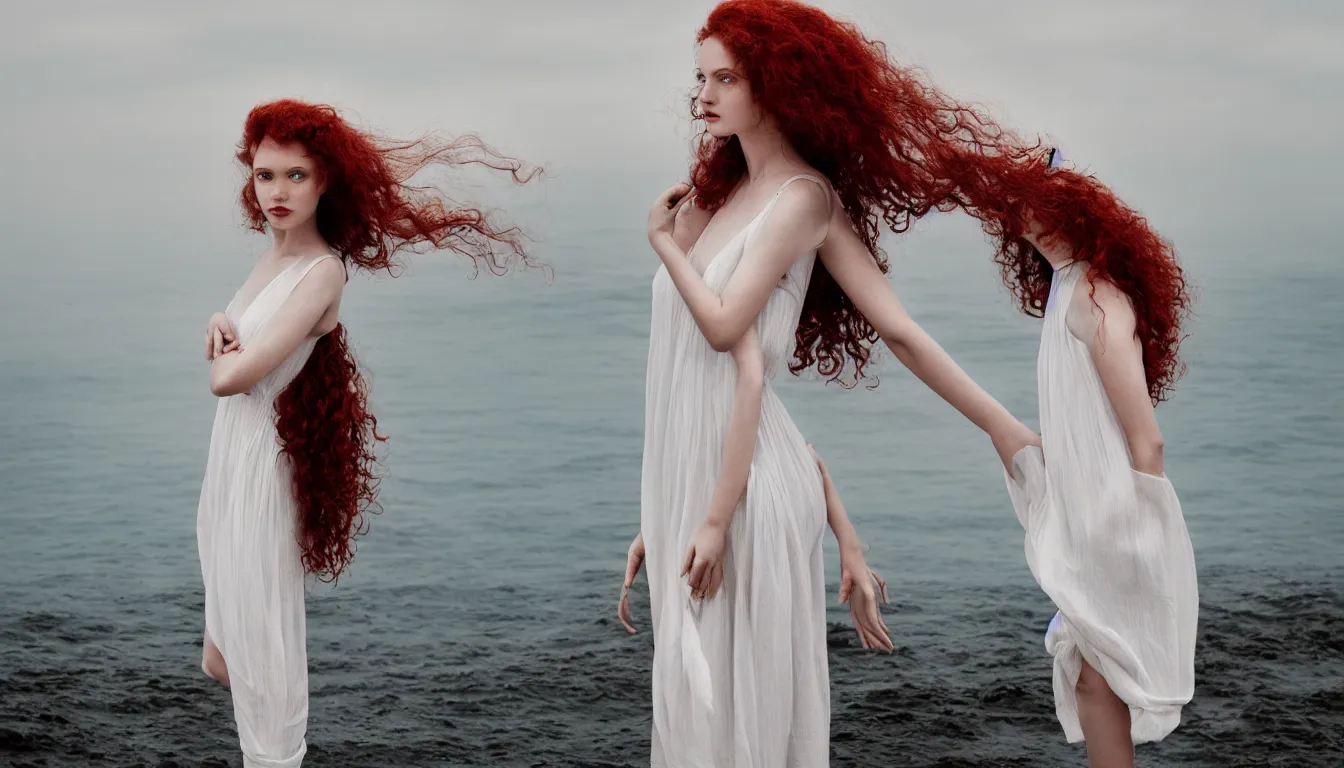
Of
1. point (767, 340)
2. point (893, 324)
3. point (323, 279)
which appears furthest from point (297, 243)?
point (893, 324)

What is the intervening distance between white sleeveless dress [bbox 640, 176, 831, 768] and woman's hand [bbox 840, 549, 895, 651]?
81mm

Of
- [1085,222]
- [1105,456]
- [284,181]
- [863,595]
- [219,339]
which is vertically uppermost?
[284,181]

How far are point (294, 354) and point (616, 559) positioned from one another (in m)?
3.54

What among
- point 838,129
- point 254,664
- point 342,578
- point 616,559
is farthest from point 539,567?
point 838,129

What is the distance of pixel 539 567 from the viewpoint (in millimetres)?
7469

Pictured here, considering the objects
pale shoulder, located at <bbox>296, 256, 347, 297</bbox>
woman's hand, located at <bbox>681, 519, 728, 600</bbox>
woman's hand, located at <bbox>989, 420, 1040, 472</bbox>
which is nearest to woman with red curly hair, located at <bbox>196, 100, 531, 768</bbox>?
pale shoulder, located at <bbox>296, 256, 347, 297</bbox>

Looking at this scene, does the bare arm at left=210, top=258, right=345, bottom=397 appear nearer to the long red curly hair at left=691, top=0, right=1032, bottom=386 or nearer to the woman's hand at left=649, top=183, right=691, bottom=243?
the woman's hand at left=649, top=183, right=691, bottom=243

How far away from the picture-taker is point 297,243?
429 centimetres

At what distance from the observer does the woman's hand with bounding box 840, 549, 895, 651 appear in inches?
161

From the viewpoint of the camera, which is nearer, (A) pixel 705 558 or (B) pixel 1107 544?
(A) pixel 705 558

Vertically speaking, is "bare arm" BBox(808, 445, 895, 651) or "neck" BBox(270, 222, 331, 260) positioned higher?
"neck" BBox(270, 222, 331, 260)

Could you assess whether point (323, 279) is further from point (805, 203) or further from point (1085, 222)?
point (1085, 222)

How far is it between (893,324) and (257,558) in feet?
5.52

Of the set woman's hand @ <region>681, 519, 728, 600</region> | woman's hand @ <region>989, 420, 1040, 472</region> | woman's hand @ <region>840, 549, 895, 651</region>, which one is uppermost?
woman's hand @ <region>989, 420, 1040, 472</region>
